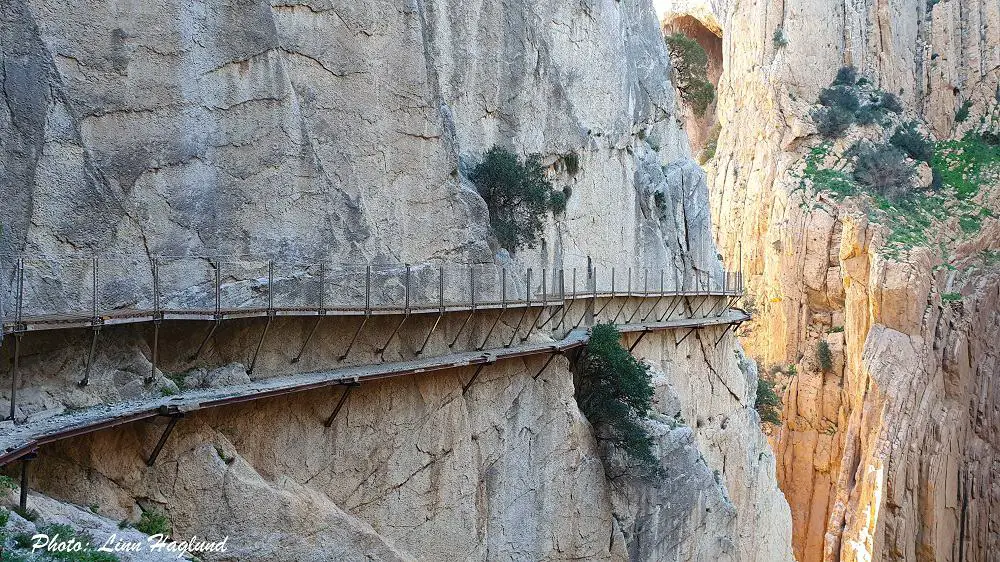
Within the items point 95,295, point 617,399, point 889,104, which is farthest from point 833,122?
point 95,295

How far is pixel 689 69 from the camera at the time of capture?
141 ft

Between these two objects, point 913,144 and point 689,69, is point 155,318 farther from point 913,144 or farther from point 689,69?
point 913,144

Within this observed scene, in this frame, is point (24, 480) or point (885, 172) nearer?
point (24, 480)

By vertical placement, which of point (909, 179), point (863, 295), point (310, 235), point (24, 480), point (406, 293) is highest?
point (909, 179)

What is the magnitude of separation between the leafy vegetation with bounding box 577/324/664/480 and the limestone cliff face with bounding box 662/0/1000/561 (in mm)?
21999

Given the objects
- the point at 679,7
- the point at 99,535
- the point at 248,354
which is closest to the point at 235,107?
the point at 248,354

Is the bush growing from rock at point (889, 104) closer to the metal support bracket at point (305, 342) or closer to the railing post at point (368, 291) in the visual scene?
the railing post at point (368, 291)

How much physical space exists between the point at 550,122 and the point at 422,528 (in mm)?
13126

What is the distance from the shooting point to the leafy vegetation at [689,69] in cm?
4238

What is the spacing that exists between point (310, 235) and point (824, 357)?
3632cm

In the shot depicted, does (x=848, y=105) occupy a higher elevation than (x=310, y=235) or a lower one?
higher

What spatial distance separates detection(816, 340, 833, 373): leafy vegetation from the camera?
148ft

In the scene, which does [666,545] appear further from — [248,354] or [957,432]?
[957,432]

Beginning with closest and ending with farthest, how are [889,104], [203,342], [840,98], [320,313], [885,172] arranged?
1. [203,342]
2. [320,313]
3. [885,172]
4. [840,98]
5. [889,104]
